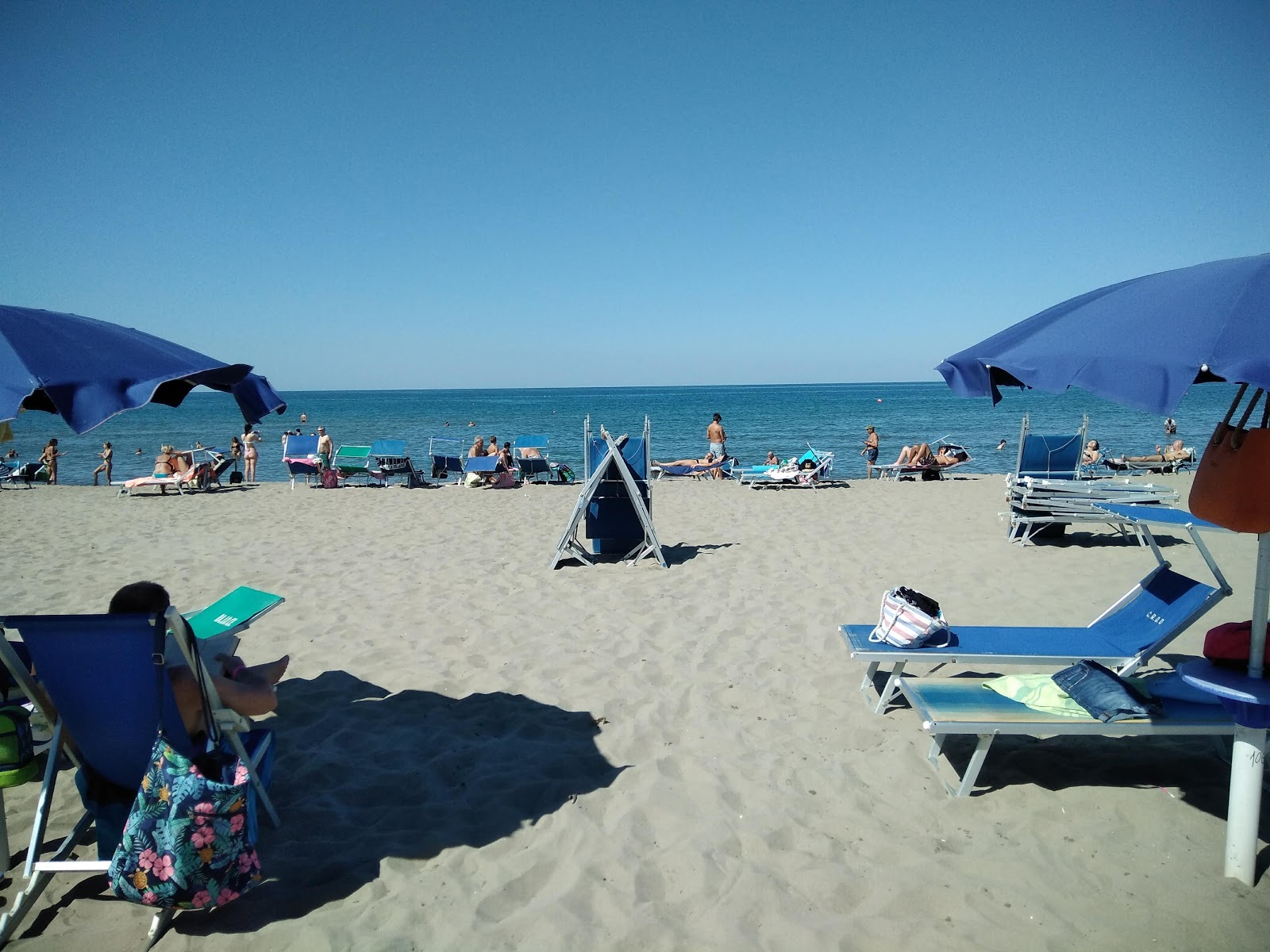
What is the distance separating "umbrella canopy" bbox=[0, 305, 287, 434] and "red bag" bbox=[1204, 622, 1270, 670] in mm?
4054

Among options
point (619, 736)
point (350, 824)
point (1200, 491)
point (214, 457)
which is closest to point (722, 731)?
point (619, 736)

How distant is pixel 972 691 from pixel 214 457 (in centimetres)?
1734

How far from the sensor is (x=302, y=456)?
16.5 meters

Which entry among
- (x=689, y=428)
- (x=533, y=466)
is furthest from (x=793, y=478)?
(x=689, y=428)

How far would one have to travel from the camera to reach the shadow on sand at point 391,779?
2793mm

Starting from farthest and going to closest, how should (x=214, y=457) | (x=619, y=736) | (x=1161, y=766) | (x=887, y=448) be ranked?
(x=887, y=448) < (x=214, y=457) < (x=619, y=736) < (x=1161, y=766)

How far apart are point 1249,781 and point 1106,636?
5.30ft

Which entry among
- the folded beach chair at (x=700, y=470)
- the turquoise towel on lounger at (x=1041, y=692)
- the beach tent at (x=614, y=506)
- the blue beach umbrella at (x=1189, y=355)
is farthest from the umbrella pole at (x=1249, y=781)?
the folded beach chair at (x=700, y=470)

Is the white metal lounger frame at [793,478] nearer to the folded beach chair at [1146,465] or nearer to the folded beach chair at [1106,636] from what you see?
the folded beach chair at [1146,465]

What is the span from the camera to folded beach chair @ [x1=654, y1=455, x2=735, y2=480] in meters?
17.4

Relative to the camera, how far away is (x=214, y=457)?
659 inches

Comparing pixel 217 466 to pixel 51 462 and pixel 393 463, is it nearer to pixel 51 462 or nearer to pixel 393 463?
pixel 393 463

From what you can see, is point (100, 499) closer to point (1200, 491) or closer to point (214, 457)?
point (214, 457)

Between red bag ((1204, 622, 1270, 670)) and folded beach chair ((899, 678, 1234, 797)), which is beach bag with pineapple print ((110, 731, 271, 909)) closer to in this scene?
folded beach chair ((899, 678, 1234, 797))
